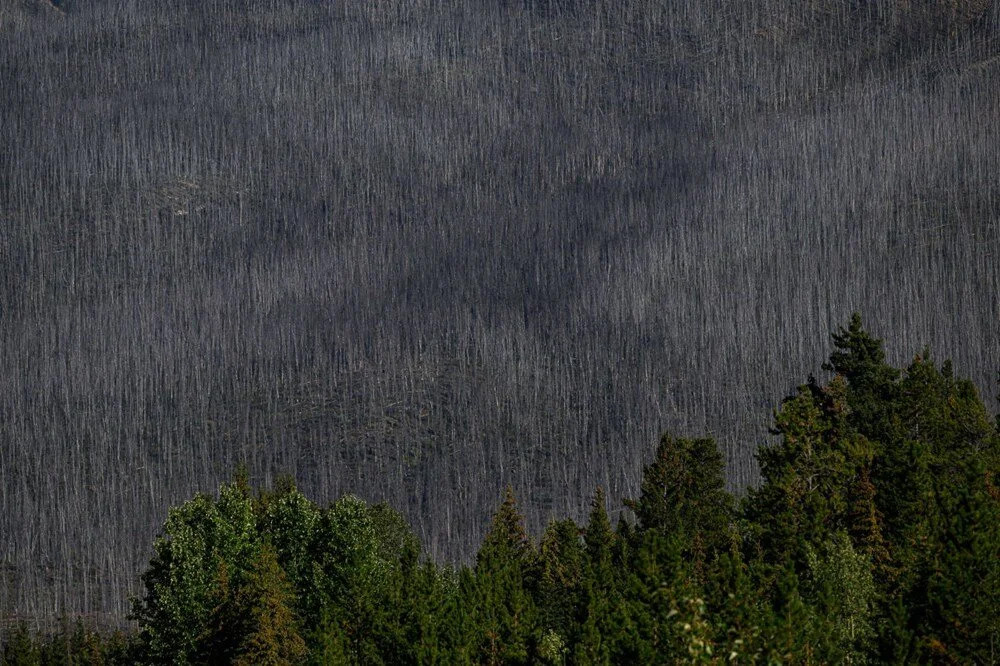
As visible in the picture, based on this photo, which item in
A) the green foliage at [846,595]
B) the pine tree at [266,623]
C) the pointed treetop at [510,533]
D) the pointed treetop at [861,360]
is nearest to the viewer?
the green foliage at [846,595]

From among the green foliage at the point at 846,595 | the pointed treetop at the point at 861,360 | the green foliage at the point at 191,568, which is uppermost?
the pointed treetop at the point at 861,360

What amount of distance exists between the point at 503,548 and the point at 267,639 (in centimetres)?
2866

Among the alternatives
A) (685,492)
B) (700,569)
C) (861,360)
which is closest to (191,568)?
(700,569)

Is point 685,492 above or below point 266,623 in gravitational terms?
above

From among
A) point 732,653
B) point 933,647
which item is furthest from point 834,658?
point 732,653

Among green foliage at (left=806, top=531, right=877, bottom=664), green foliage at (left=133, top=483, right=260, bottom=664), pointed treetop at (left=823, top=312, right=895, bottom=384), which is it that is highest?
pointed treetop at (left=823, top=312, right=895, bottom=384)

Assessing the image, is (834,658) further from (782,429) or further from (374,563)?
(374,563)

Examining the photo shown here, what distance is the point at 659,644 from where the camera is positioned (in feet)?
142

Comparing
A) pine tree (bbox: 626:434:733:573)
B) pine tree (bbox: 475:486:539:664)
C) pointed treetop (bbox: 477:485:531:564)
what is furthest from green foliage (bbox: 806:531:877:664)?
pointed treetop (bbox: 477:485:531:564)

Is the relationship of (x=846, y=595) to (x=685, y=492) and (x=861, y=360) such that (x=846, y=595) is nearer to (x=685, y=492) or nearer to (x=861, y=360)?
(x=861, y=360)

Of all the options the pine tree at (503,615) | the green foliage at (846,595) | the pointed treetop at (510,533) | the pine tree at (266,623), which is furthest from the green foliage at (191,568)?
the green foliage at (846,595)

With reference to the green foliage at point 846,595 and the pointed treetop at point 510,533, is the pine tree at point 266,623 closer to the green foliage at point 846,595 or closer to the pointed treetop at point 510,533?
the pointed treetop at point 510,533

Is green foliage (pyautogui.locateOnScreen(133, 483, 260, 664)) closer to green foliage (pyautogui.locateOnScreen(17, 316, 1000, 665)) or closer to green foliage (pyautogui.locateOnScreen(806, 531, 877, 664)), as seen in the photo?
green foliage (pyautogui.locateOnScreen(17, 316, 1000, 665))

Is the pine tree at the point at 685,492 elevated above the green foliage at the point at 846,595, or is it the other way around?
the pine tree at the point at 685,492
